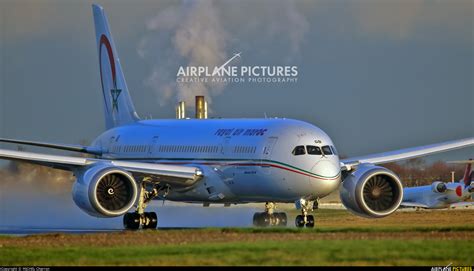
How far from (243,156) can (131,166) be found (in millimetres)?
4141

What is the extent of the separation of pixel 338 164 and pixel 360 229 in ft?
15.1

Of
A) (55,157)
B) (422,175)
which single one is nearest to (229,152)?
(55,157)

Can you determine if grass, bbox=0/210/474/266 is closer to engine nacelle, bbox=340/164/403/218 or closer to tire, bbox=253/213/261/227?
engine nacelle, bbox=340/164/403/218

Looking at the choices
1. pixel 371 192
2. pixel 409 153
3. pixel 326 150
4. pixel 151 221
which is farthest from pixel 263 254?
pixel 409 153

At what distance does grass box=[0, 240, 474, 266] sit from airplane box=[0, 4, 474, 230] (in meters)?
9.78

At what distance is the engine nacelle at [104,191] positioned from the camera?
4728 cm

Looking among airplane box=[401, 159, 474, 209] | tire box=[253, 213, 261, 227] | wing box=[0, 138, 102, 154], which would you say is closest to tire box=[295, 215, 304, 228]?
tire box=[253, 213, 261, 227]

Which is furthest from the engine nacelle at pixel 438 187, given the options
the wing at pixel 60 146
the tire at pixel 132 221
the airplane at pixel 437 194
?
the tire at pixel 132 221

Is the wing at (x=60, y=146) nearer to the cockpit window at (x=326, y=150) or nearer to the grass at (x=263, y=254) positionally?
the cockpit window at (x=326, y=150)

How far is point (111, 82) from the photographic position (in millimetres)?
64938

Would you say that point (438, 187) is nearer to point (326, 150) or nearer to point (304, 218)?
point (326, 150)

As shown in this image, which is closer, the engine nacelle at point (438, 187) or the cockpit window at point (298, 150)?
the cockpit window at point (298, 150)

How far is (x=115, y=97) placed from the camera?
212ft

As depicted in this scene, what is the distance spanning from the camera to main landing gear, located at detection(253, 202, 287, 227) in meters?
52.2
